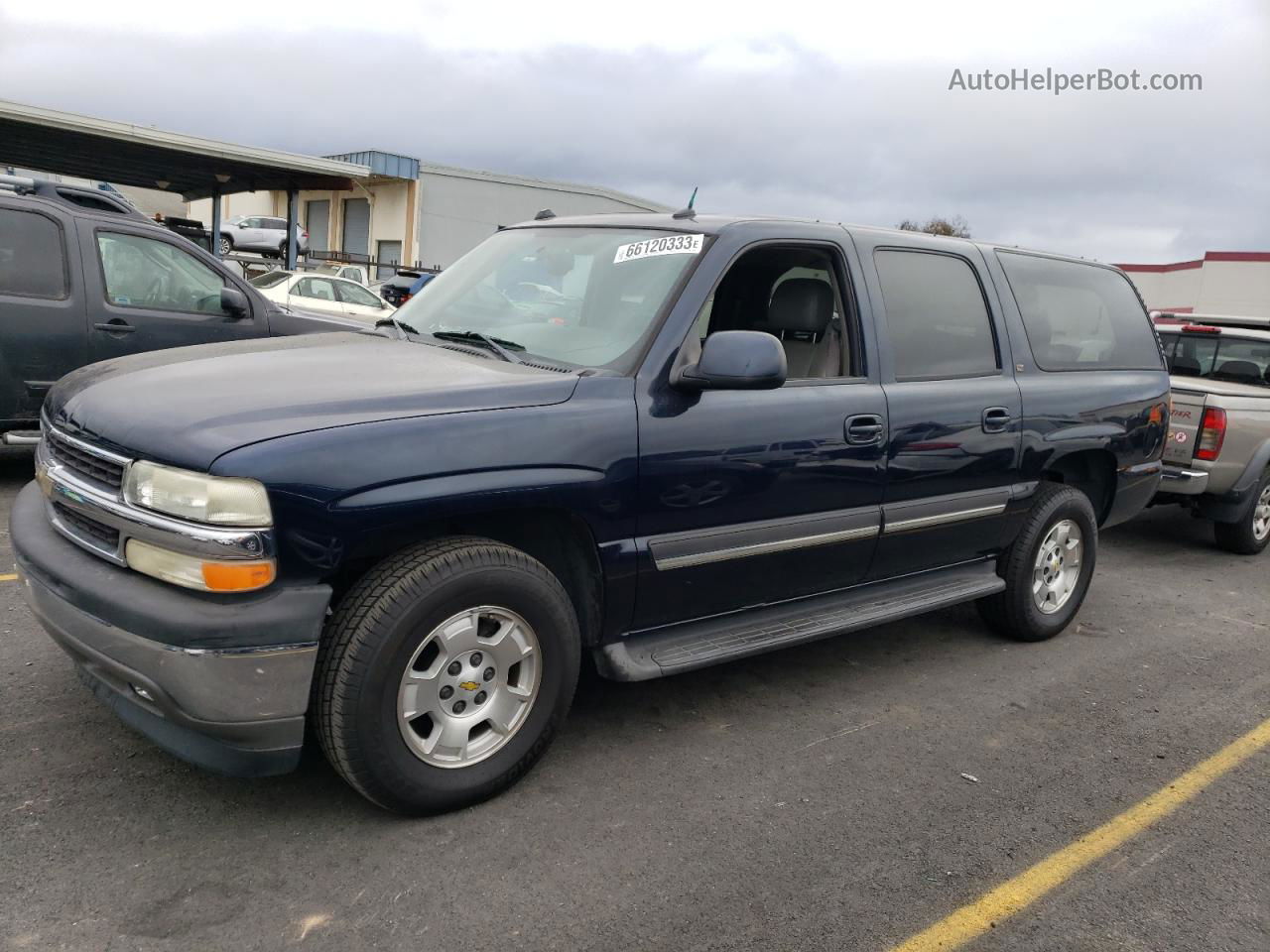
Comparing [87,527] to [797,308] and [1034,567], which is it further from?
[1034,567]

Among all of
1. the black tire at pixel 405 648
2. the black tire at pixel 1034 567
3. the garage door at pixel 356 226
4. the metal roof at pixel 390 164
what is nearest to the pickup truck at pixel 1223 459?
the black tire at pixel 1034 567

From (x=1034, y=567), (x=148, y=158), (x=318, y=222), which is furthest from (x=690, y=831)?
(x=318, y=222)

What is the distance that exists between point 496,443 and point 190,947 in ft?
4.84

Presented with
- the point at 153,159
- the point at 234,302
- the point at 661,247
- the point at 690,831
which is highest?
the point at 153,159

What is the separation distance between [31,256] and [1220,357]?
8.94 m

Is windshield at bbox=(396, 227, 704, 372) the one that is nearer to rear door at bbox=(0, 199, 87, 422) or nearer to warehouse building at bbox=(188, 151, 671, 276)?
rear door at bbox=(0, 199, 87, 422)

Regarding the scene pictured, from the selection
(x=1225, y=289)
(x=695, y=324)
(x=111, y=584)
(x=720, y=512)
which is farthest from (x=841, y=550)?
(x=1225, y=289)

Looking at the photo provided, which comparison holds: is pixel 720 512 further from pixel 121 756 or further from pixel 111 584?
pixel 121 756

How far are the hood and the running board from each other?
94 cm

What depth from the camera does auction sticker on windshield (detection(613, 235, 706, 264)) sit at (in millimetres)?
3684

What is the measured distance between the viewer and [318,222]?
139ft

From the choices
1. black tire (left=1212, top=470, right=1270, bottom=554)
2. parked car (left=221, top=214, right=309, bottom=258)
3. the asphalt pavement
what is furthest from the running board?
parked car (left=221, top=214, right=309, bottom=258)

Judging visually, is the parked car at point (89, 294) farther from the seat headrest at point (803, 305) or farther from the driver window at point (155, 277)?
the seat headrest at point (803, 305)

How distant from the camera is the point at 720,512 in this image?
349 centimetres
